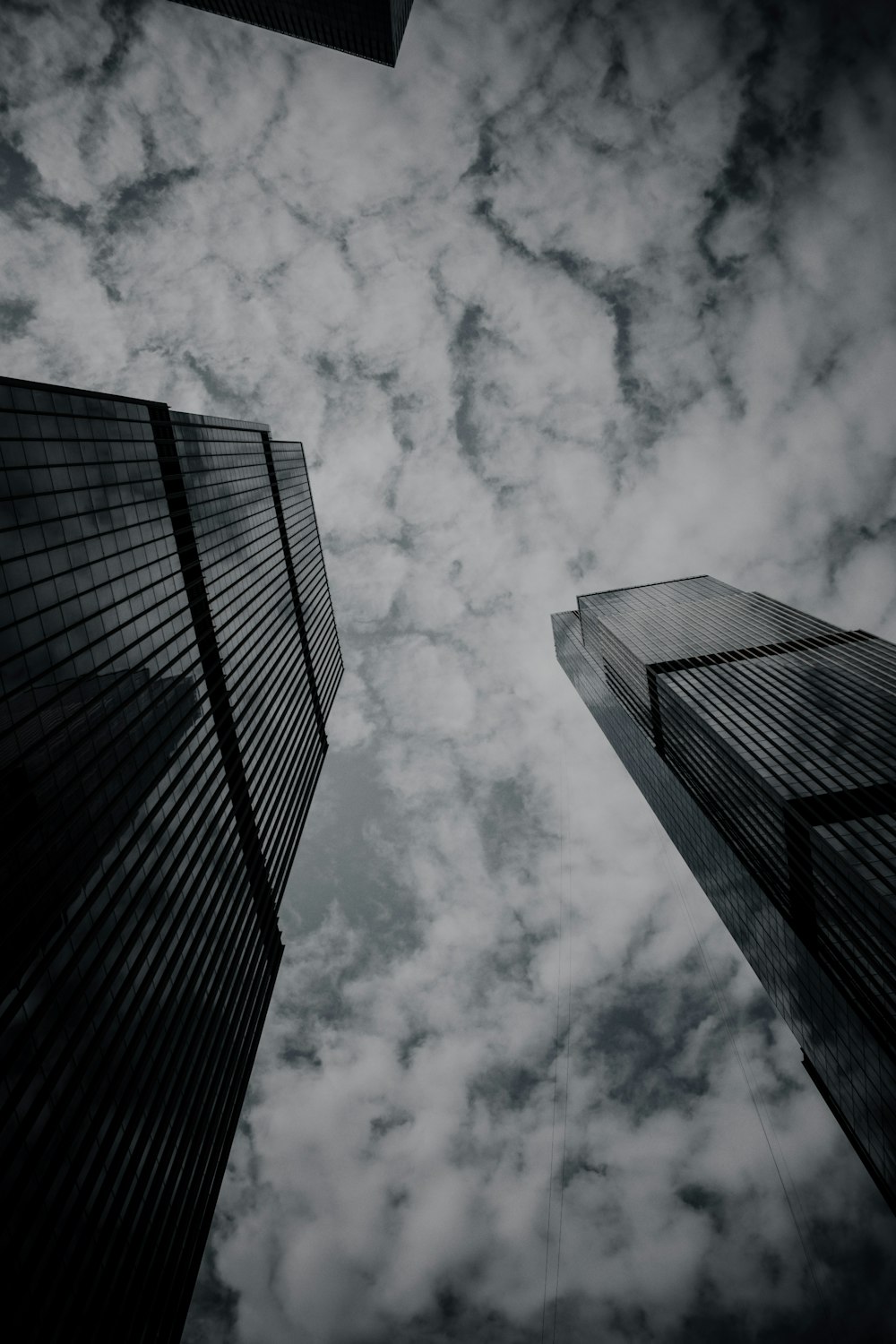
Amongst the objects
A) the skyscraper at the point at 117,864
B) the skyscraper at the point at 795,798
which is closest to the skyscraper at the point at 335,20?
the skyscraper at the point at 117,864

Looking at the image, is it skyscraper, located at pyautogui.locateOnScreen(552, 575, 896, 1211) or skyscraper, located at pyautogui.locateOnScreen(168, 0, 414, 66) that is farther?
skyscraper, located at pyautogui.locateOnScreen(168, 0, 414, 66)

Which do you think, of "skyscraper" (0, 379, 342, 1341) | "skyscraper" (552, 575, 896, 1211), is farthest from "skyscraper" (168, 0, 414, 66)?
"skyscraper" (552, 575, 896, 1211)

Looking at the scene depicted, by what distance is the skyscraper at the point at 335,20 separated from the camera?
89.3 m

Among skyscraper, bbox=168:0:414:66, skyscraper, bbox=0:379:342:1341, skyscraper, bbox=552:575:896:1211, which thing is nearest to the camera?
skyscraper, bbox=0:379:342:1341

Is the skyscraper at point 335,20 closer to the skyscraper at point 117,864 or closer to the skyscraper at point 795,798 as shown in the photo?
the skyscraper at point 117,864

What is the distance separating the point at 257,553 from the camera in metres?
81.9

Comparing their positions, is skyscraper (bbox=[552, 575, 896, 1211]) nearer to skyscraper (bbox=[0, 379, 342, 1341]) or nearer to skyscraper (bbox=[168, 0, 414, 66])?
skyscraper (bbox=[0, 379, 342, 1341])

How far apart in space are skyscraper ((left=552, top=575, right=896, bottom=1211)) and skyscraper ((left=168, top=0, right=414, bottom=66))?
4101 inches

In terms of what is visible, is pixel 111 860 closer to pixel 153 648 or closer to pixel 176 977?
pixel 176 977

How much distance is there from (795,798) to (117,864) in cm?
6146

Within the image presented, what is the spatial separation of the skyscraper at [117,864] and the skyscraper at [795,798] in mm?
54389

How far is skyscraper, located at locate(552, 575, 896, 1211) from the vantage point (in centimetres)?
5191

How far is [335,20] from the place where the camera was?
9269cm

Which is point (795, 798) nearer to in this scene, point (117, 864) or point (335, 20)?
point (117, 864)
